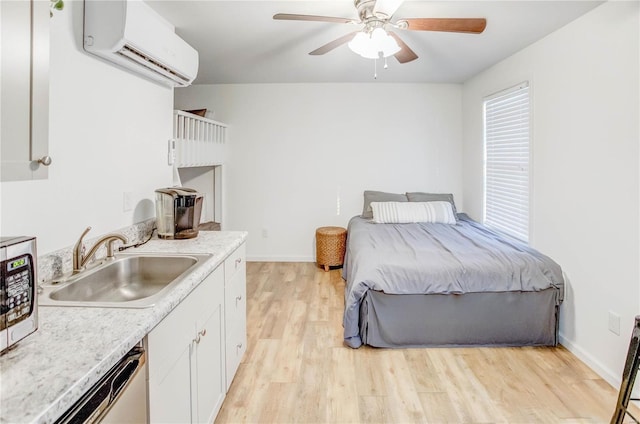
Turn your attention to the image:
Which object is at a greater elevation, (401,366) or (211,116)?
(211,116)

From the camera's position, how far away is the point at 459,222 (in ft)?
15.0

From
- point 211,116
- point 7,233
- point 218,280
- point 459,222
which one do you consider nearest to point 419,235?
point 459,222

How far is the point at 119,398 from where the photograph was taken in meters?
1.00

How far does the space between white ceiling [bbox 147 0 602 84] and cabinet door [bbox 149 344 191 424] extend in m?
2.18

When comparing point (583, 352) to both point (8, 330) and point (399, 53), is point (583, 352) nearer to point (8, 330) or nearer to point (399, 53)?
point (399, 53)

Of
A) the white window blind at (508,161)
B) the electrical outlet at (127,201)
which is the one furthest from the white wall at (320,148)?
the electrical outlet at (127,201)

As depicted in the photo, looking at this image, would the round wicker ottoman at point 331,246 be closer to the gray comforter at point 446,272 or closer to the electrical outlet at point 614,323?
the gray comforter at point 446,272

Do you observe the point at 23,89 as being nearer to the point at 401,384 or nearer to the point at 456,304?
the point at 401,384

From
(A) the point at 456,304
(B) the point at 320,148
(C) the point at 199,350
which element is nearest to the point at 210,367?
(C) the point at 199,350

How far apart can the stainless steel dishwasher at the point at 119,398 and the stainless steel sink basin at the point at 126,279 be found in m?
0.35

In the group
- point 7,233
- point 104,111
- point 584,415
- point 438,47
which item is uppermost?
point 438,47

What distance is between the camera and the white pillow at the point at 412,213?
454cm

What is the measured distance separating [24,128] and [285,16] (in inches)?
62.9

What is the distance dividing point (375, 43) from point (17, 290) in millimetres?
2344
